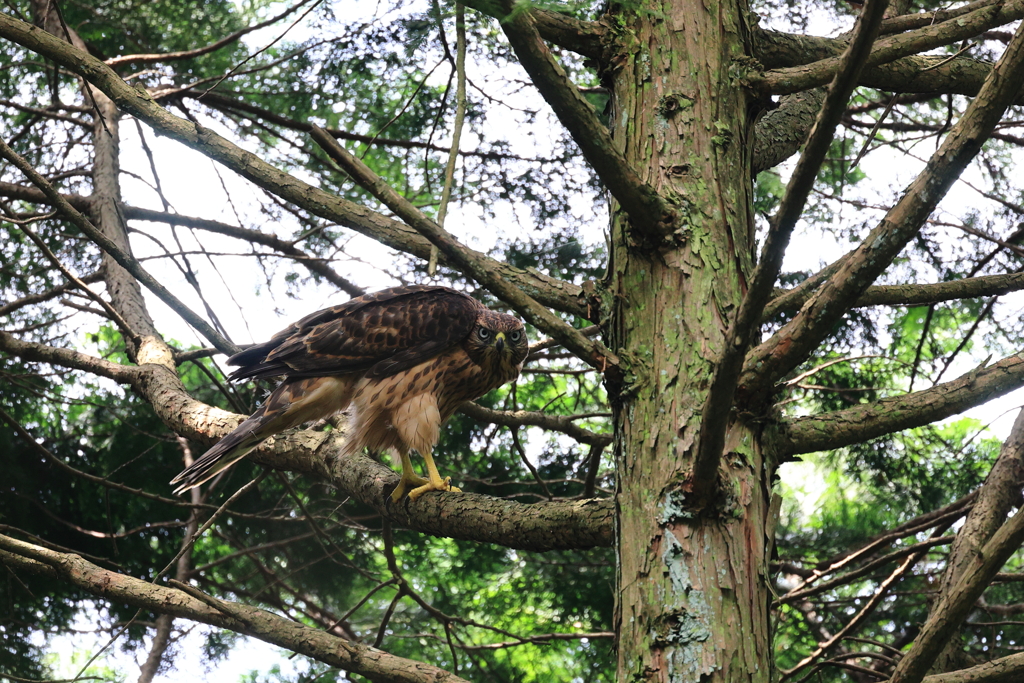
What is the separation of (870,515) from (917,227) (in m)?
4.33

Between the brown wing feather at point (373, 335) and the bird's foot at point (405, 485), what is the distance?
1.80 ft

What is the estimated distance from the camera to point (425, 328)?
4.20 meters

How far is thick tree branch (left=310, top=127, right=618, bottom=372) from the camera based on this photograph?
1.80 m

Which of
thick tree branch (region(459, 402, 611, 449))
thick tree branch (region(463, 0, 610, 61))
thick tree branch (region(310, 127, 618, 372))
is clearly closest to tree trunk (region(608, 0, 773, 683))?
thick tree branch (region(463, 0, 610, 61))

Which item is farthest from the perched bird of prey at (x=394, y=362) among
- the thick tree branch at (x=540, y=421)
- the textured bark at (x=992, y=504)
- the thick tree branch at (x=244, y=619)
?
the textured bark at (x=992, y=504)

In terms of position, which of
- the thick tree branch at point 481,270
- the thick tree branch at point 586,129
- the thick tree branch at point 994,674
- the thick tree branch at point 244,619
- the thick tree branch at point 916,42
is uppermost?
the thick tree branch at point 916,42

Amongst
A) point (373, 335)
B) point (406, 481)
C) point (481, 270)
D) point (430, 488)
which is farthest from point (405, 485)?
point (481, 270)

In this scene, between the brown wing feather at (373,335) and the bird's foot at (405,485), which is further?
the brown wing feather at (373,335)

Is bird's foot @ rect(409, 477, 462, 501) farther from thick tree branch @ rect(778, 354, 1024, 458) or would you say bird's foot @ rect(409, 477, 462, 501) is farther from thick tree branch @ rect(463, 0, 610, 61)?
thick tree branch @ rect(463, 0, 610, 61)

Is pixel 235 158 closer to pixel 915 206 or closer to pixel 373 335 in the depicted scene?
pixel 915 206

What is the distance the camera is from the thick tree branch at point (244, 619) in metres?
2.84

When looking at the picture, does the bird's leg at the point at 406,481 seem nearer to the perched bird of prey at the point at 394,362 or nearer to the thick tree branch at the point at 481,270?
the perched bird of prey at the point at 394,362

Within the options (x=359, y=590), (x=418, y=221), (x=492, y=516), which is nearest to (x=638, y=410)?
(x=418, y=221)

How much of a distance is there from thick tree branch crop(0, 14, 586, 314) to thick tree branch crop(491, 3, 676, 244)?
0.38 metres
